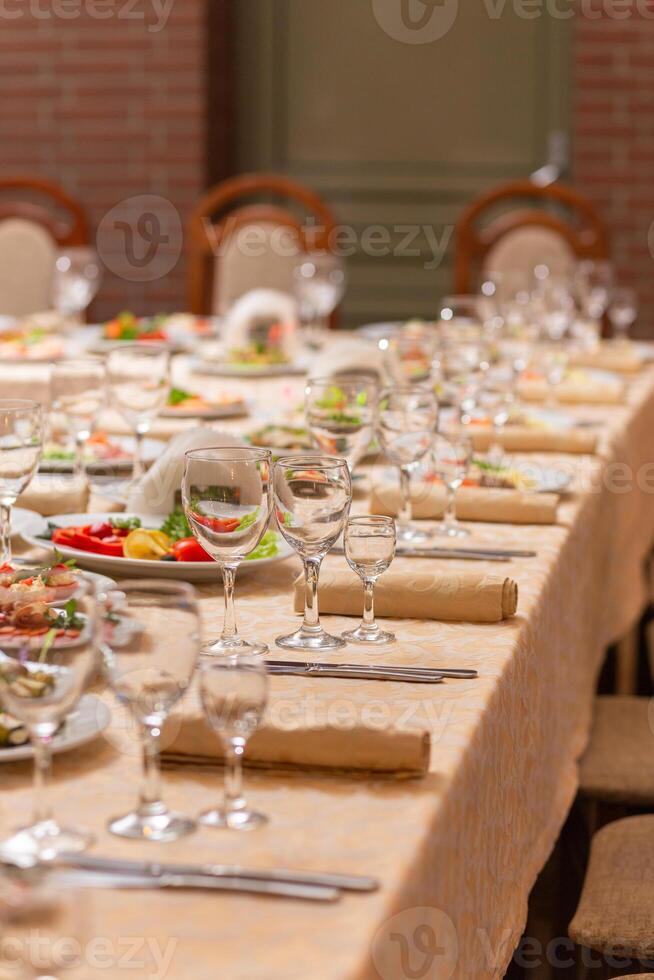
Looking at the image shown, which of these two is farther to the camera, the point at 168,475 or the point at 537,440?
the point at 537,440

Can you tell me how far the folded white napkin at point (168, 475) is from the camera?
1.60 meters

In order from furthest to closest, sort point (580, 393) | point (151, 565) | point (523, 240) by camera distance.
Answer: point (523, 240) → point (580, 393) → point (151, 565)

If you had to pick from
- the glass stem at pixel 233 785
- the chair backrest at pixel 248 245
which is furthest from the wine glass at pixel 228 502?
the chair backrest at pixel 248 245

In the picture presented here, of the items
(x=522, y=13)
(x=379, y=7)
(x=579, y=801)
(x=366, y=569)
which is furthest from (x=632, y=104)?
(x=366, y=569)

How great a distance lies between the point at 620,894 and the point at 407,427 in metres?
0.55

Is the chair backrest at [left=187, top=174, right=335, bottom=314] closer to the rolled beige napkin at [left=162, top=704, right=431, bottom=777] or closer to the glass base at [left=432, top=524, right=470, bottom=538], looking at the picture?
the glass base at [left=432, top=524, right=470, bottom=538]

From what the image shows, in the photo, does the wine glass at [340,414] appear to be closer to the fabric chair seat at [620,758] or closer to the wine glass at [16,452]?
the wine glass at [16,452]

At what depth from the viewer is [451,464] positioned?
5.46ft

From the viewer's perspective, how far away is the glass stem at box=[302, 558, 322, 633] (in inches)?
49.1

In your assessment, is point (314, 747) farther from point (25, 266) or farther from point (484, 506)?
point (25, 266)

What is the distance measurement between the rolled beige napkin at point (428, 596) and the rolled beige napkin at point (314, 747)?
14.3 inches

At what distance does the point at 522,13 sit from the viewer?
524cm
